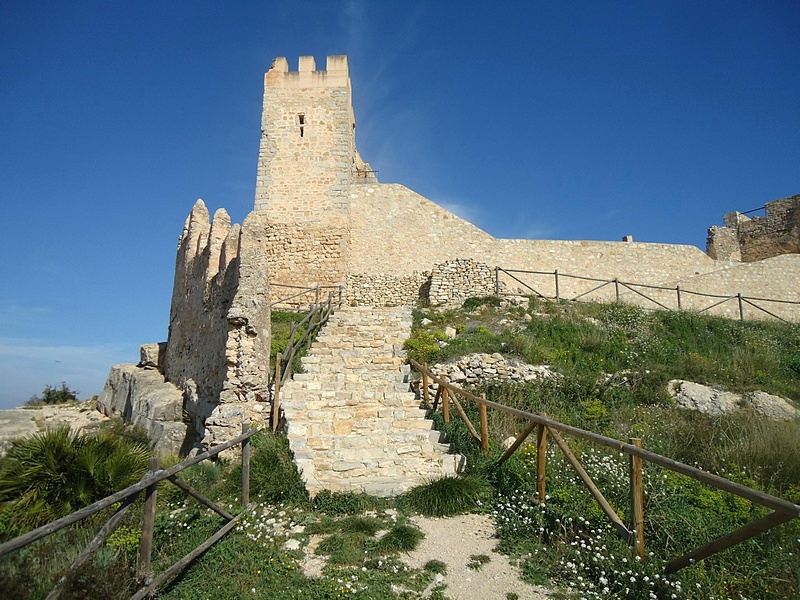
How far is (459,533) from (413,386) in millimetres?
5226

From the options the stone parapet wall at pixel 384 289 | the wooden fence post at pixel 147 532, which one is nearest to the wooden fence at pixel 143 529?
the wooden fence post at pixel 147 532

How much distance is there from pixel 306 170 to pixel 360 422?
1450 centimetres

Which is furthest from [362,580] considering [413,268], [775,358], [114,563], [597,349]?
[413,268]

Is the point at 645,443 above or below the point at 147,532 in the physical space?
below

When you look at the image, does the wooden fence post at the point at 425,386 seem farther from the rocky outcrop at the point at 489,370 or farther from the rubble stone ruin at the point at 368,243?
the rubble stone ruin at the point at 368,243

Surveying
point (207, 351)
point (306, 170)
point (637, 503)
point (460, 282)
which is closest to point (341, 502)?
point (637, 503)

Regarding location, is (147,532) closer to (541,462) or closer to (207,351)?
(541,462)

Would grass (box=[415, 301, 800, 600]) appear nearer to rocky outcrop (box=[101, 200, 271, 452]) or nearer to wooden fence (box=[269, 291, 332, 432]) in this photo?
wooden fence (box=[269, 291, 332, 432])

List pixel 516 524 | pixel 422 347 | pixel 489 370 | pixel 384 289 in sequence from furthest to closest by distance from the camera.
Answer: pixel 384 289, pixel 422 347, pixel 489 370, pixel 516 524

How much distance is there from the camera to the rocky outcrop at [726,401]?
9234 millimetres

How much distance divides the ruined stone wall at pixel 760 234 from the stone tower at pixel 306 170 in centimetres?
1926

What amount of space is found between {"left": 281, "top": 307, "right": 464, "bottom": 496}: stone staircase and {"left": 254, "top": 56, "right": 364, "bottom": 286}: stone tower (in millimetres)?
7288

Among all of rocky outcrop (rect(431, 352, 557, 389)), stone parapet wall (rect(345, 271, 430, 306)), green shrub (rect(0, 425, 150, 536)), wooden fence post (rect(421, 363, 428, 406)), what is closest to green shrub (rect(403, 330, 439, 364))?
rocky outcrop (rect(431, 352, 557, 389))

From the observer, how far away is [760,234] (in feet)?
80.9
